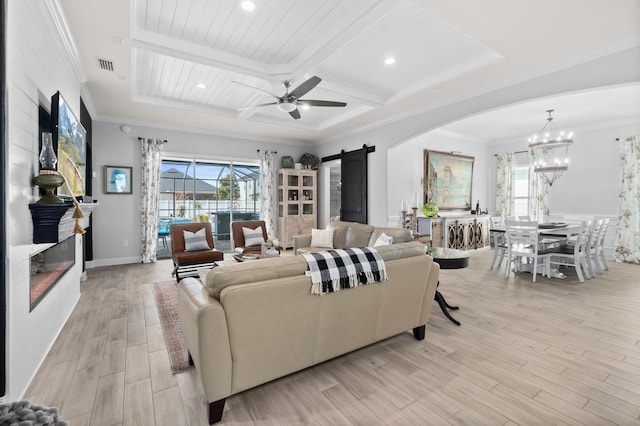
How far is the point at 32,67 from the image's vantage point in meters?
2.10

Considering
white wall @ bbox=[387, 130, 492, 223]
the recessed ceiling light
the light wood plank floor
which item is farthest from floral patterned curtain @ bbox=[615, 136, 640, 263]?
the recessed ceiling light

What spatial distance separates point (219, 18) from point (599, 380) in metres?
4.30

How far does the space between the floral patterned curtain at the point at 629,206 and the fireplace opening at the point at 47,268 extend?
910 centimetres

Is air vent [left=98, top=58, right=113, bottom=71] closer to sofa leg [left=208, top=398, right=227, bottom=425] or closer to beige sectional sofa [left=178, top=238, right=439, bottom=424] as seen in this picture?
beige sectional sofa [left=178, top=238, right=439, bottom=424]

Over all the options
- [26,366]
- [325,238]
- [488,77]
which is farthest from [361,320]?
[488,77]

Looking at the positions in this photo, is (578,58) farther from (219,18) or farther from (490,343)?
(219,18)

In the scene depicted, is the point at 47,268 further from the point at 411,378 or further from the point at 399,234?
the point at 399,234

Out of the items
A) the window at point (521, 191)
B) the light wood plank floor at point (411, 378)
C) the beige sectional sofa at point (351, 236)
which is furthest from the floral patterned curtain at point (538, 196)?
the beige sectional sofa at point (351, 236)

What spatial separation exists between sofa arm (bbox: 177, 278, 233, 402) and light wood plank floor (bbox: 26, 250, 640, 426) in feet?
0.78

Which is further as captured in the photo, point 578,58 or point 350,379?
point 578,58

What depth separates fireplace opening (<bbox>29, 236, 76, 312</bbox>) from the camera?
2.17m

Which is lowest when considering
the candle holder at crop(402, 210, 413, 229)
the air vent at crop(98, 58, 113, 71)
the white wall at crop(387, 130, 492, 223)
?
the candle holder at crop(402, 210, 413, 229)

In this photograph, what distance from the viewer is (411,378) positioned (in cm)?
210

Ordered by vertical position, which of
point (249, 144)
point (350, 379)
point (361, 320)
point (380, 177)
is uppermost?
point (249, 144)
